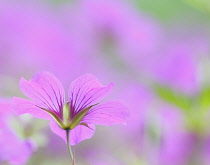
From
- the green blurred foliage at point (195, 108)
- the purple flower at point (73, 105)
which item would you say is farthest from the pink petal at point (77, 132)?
the green blurred foliage at point (195, 108)

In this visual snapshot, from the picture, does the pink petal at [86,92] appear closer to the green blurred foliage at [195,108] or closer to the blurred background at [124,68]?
the blurred background at [124,68]

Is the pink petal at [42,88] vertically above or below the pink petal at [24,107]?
above

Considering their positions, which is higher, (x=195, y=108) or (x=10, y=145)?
(x=195, y=108)

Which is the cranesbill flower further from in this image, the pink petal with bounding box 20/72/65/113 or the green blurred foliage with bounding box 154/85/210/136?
the green blurred foliage with bounding box 154/85/210/136

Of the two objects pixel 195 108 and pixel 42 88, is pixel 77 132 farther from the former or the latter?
pixel 195 108

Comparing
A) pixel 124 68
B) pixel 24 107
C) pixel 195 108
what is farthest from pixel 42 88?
pixel 124 68

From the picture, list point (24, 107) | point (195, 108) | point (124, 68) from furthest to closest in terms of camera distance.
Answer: point (124, 68) < point (195, 108) < point (24, 107)

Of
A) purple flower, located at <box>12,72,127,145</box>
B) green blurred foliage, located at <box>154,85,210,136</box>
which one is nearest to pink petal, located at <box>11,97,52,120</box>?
purple flower, located at <box>12,72,127,145</box>
